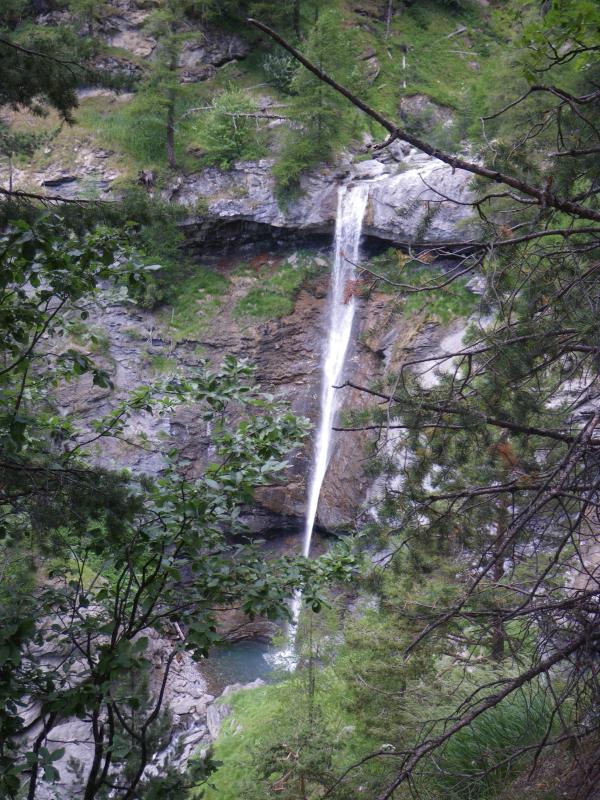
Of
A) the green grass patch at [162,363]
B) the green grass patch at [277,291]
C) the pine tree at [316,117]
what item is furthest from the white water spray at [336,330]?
the green grass patch at [162,363]

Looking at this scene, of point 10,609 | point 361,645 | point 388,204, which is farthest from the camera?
point 388,204

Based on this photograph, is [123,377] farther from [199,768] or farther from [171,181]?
[199,768]

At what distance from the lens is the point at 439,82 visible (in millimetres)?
19719

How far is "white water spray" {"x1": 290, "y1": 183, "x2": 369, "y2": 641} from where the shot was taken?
46.3 ft

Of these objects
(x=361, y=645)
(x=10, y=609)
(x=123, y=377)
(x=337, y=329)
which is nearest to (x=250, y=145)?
(x=337, y=329)

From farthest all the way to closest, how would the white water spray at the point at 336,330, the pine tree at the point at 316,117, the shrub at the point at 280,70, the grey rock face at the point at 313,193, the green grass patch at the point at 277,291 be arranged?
1. the shrub at the point at 280,70
2. the green grass patch at the point at 277,291
3. the pine tree at the point at 316,117
4. the grey rock face at the point at 313,193
5. the white water spray at the point at 336,330

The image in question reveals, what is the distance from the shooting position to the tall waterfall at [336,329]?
14.1m

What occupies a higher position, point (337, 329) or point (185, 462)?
point (337, 329)

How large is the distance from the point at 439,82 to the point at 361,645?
18.1 m

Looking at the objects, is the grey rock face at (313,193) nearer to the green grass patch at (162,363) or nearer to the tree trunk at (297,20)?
the green grass patch at (162,363)

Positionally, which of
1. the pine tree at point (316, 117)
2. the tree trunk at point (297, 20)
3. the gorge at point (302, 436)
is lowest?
the gorge at point (302, 436)

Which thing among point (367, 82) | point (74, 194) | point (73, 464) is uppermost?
point (367, 82)

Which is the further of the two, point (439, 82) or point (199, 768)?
point (439, 82)

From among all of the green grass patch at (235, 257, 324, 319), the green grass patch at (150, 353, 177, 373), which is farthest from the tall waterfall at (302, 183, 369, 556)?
the green grass patch at (150, 353, 177, 373)
